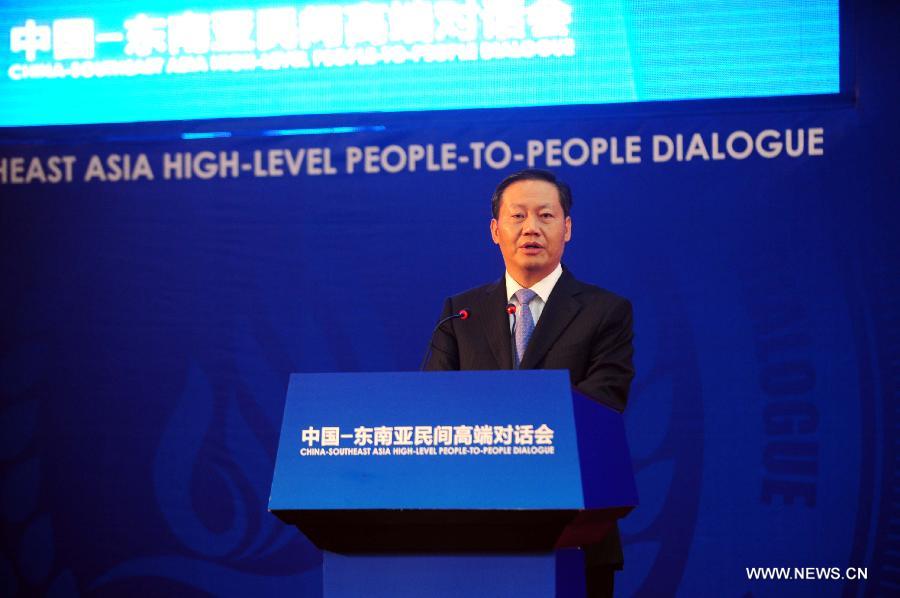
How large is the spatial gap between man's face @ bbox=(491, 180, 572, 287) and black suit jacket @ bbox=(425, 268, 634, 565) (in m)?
0.20

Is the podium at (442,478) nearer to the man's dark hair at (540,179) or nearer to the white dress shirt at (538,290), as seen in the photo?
the white dress shirt at (538,290)

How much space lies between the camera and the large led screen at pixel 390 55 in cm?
442

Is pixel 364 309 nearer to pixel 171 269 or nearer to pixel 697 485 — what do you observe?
pixel 171 269

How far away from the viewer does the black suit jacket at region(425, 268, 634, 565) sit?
9.19 ft

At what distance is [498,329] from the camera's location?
2881 mm

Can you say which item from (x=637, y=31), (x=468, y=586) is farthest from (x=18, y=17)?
(x=468, y=586)

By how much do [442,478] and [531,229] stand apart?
1462mm

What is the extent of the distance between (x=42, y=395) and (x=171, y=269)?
0.74 m

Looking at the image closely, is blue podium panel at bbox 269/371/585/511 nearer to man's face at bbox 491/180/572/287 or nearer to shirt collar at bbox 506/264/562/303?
shirt collar at bbox 506/264/562/303

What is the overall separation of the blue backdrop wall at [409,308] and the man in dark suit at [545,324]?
1194 millimetres

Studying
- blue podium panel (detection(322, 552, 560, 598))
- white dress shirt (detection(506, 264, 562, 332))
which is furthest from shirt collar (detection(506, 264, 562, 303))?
blue podium panel (detection(322, 552, 560, 598))

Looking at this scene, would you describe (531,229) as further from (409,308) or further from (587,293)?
(409,308)

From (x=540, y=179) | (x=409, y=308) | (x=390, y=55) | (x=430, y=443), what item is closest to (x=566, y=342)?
(x=540, y=179)

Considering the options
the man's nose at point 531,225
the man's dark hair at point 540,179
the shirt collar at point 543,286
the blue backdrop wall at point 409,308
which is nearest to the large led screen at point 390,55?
the blue backdrop wall at point 409,308
